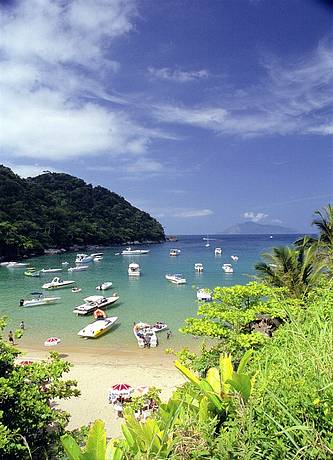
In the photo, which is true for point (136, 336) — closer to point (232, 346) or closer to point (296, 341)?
point (232, 346)

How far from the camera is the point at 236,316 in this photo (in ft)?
29.1

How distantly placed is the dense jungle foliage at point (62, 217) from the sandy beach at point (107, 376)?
50206mm

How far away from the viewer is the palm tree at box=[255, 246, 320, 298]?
1372 cm

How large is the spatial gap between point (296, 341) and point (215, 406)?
0.69 meters

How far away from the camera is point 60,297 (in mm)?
33312

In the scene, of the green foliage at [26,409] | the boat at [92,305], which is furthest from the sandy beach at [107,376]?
the boat at [92,305]

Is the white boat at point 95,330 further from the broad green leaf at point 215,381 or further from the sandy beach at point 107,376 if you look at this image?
the broad green leaf at point 215,381

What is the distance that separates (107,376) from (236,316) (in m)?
8.98

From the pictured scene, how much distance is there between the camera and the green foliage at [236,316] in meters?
8.22

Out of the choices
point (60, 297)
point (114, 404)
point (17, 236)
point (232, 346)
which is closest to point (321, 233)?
point (232, 346)

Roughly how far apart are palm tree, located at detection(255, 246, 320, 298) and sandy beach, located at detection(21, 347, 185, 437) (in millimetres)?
5651

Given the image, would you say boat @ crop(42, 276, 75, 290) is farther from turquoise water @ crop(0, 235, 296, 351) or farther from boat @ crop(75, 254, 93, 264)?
boat @ crop(75, 254, 93, 264)

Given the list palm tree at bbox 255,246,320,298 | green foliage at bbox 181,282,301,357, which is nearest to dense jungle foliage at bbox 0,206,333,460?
green foliage at bbox 181,282,301,357

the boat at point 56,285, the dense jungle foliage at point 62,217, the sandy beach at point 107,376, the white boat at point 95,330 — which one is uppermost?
the dense jungle foliage at point 62,217
